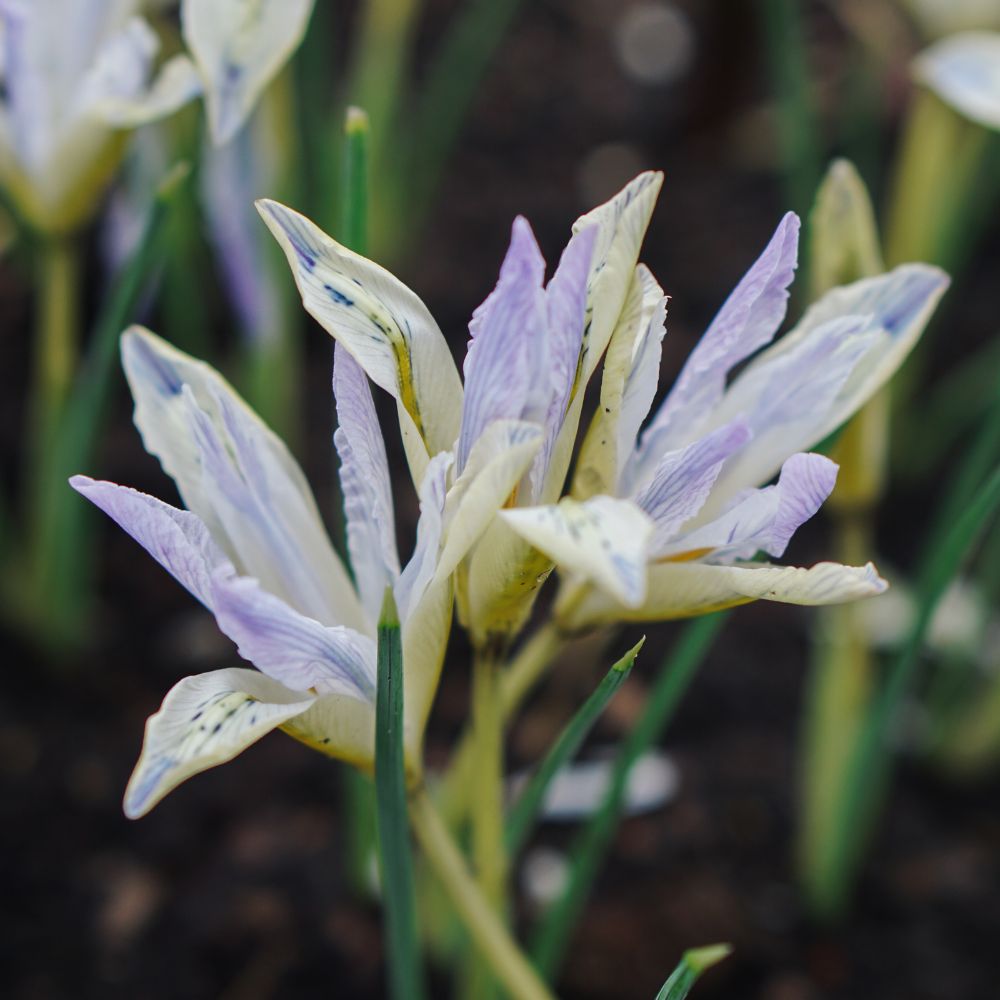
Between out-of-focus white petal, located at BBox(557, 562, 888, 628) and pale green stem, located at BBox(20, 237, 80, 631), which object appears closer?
out-of-focus white petal, located at BBox(557, 562, 888, 628)

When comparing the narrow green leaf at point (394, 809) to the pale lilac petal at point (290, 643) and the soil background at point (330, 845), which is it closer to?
the pale lilac petal at point (290, 643)

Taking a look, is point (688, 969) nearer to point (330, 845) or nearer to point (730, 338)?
point (730, 338)

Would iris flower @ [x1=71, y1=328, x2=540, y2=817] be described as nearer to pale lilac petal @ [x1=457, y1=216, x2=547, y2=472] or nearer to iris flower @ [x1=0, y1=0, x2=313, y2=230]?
pale lilac petal @ [x1=457, y1=216, x2=547, y2=472]

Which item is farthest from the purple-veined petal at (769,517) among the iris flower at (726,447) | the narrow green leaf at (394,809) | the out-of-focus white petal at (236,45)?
the out-of-focus white petal at (236,45)

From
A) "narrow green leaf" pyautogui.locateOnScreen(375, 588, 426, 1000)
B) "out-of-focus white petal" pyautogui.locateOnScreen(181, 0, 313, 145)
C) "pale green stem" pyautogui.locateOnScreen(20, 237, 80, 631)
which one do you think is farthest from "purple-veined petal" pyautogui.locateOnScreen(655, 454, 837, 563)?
"pale green stem" pyautogui.locateOnScreen(20, 237, 80, 631)

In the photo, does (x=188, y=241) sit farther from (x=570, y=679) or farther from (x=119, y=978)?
(x=119, y=978)

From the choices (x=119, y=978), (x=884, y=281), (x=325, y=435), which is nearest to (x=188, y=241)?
(x=325, y=435)
